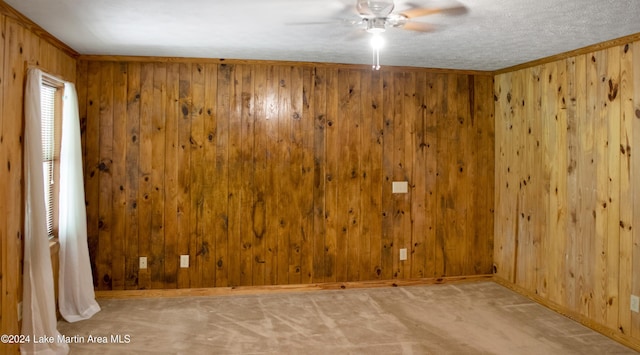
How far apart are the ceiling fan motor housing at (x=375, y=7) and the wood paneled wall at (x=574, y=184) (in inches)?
79.6

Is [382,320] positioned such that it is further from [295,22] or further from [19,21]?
[19,21]

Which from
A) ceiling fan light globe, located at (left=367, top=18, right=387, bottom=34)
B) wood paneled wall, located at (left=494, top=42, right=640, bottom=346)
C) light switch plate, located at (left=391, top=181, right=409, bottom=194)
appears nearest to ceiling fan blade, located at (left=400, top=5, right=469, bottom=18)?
ceiling fan light globe, located at (left=367, top=18, right=387, bottom=34)

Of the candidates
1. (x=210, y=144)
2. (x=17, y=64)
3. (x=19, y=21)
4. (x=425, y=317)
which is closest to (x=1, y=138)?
(x=17, y=64)

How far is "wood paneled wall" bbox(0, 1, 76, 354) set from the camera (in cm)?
274

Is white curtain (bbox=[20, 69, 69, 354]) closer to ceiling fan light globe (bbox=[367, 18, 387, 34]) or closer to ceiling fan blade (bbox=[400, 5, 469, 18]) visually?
ceiling fan light globe (bbox=[367, 18, 387, 34])

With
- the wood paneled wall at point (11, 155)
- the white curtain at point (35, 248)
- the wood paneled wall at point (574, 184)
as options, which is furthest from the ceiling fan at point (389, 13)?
the white curtain at point (35, 248)

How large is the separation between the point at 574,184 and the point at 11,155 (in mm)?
4274

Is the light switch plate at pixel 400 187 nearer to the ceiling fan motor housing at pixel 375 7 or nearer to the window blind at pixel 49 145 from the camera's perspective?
the ceiling fan motor housing at pixel 375 7

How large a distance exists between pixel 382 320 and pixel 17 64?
129 inches

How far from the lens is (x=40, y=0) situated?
2.55 meters

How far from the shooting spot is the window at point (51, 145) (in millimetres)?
3539

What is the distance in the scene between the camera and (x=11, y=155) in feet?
9.37

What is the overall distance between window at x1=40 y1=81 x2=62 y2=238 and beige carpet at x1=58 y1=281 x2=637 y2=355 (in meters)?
0.92

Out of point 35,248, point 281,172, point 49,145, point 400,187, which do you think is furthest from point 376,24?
point 49,145
